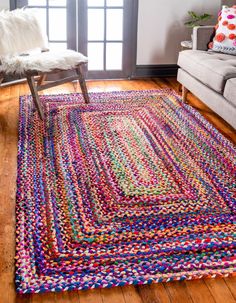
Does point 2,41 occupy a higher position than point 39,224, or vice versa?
point 2,41

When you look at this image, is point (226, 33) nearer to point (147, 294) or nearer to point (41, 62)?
point (41, 62)

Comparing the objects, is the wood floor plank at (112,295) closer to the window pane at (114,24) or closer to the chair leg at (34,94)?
the chair leg at (34,94)

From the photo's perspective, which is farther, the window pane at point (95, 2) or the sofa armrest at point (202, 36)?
the window pane at point (95, 2)

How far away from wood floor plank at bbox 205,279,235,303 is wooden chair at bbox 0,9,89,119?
1875 millimetres

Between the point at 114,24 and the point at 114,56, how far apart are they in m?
0.30

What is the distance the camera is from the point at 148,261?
1.75 m

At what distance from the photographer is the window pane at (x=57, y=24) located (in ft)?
13.2

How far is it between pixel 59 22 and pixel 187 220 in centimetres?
265

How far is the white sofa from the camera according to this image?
9.29 ft

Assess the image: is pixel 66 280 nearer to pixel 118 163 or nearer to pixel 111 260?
pixel 111 260

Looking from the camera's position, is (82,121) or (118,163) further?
(82,121)

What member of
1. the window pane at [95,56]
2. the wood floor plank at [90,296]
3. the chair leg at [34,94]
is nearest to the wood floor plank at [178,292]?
the wood floor plank at [90,296]

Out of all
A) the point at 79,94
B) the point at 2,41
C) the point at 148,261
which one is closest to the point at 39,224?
the point at 148,261

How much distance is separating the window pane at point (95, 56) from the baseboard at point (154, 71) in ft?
1.13
